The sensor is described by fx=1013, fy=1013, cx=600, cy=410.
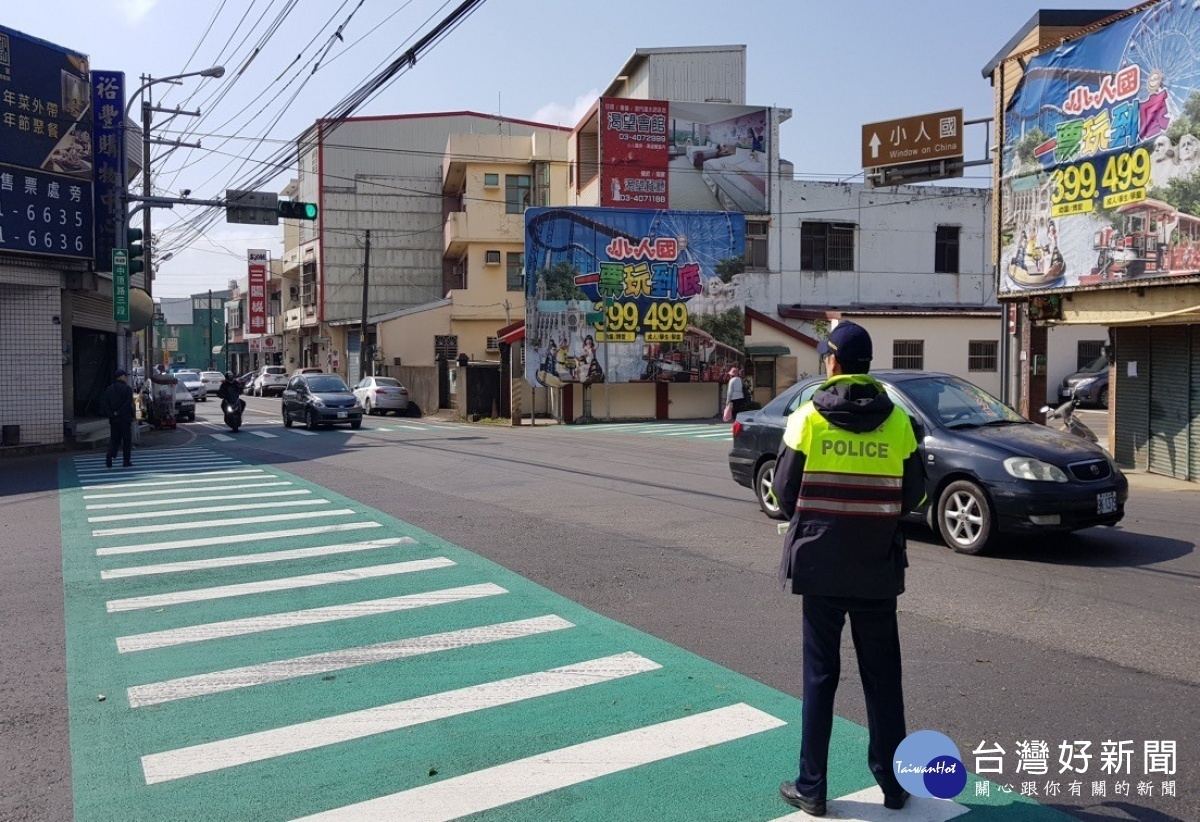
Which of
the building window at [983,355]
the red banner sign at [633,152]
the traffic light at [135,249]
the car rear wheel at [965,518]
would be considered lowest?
the car rear wheel at [965,518]

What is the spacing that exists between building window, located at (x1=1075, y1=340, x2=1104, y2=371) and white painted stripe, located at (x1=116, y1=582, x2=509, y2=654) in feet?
110

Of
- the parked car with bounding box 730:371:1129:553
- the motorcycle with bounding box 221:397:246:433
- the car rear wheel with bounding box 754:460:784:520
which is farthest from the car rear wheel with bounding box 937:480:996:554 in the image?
the motorcycle with bounding box 221:397:246:433

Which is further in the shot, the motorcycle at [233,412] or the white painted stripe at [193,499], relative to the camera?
the motorcycle at [233,412]

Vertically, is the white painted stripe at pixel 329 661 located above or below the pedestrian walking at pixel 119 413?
below

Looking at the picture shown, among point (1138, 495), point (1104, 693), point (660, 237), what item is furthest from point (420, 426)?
point (1104, 693)

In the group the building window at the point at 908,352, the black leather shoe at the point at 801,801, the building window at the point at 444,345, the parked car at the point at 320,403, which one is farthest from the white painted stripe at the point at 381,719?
the building window at the point at 444,345

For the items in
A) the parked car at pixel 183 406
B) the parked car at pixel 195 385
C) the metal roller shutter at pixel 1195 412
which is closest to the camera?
the metal roller shutter at pixel 1195 412

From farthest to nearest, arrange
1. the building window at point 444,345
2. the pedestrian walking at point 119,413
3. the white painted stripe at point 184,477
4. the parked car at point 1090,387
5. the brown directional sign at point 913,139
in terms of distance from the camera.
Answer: the building window at point 444,345 → the parked car at point 1090,387 → the brown directional sign at point 913,139 → the pedestrian walking at point 119,413 → the white painted stripe at point 184,477

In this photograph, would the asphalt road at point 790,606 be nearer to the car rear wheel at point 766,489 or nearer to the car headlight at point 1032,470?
the car rear wheel at point 766,489

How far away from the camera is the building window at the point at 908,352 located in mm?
36031

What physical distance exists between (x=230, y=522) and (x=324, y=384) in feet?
61.0

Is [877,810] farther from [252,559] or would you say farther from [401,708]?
[252,559]

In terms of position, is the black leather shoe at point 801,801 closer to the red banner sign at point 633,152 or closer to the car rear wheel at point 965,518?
the car rear wheel at point 965,518

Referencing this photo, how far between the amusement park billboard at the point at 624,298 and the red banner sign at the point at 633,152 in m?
2.87
